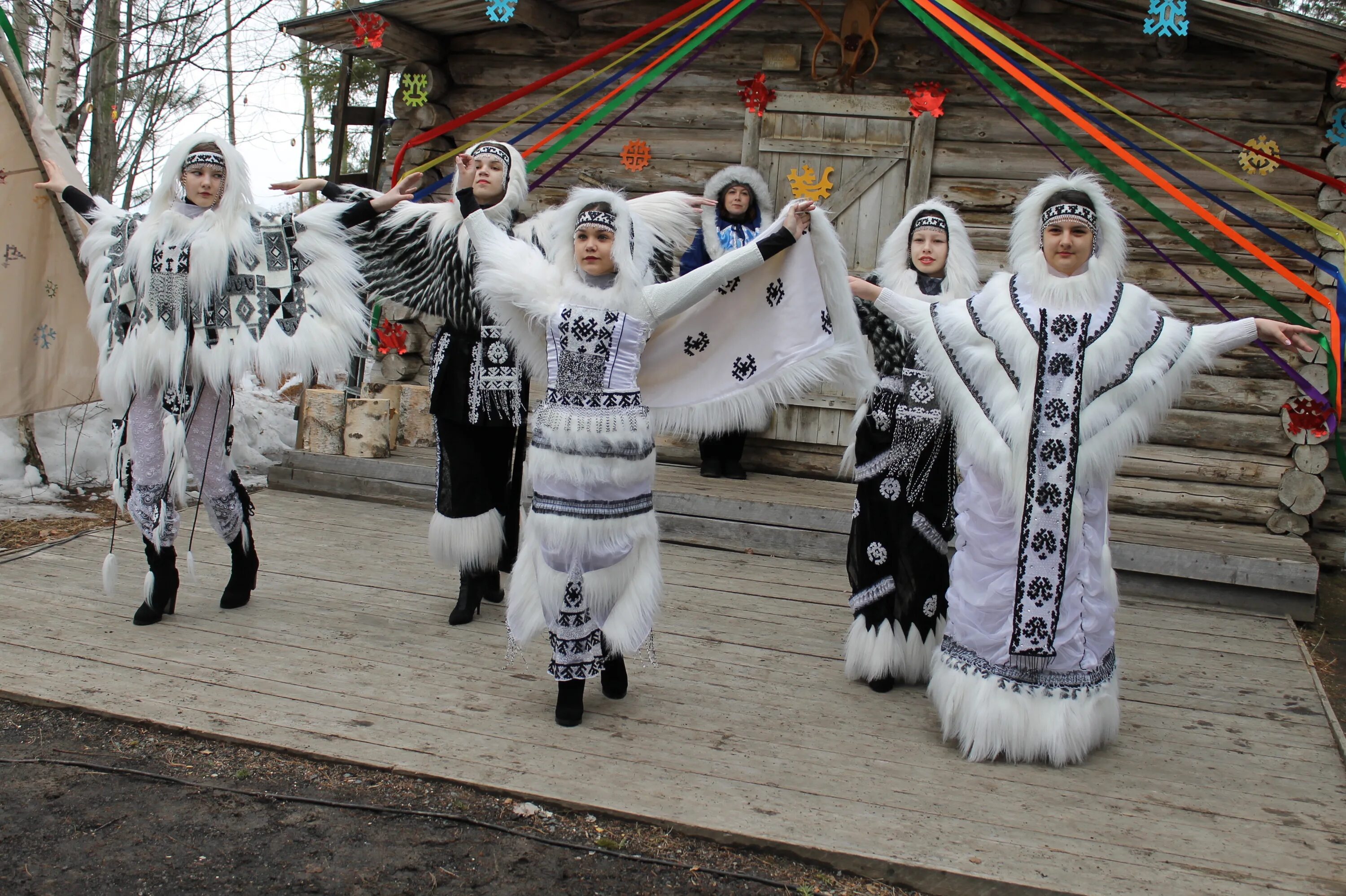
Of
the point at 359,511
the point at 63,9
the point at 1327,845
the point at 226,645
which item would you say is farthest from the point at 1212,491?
the point at 63,9

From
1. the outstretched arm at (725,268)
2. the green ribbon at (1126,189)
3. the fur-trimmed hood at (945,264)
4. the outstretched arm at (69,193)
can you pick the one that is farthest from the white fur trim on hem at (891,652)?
the outstretched arm at (69,193)

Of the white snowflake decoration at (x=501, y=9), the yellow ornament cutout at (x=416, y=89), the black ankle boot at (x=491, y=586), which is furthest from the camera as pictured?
the yellow ornament cutout at (x=416, y=89)

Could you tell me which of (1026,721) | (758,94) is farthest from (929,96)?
(1026,721)

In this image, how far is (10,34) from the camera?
4.90 meters

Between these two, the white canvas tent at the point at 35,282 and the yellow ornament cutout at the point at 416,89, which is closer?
the white canvas tent at the point at 35,282

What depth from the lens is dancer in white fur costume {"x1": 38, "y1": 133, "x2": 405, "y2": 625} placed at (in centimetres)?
430

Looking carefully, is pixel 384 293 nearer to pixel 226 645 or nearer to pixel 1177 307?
pixel 226 645

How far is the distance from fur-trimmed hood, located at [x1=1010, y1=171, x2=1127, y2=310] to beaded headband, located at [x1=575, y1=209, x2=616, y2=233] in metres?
1.36

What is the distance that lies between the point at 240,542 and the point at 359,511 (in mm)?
2147

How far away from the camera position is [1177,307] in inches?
276

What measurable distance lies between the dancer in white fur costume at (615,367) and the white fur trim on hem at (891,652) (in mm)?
961

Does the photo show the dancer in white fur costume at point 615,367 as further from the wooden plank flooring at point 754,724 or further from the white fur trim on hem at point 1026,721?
the white fur trim on hem at point 1026,721

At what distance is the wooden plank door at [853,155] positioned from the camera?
7211 millimetres

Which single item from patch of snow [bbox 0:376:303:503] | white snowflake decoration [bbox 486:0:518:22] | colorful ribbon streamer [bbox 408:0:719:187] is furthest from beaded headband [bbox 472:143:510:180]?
patch of snow [bbox 0:376:303:503]
